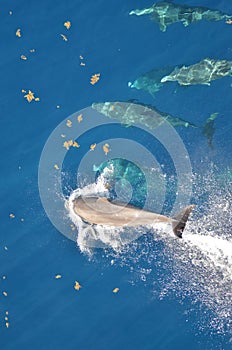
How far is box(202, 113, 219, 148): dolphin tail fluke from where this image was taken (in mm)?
13625

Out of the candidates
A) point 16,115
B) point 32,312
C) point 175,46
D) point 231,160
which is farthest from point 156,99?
point 32,312

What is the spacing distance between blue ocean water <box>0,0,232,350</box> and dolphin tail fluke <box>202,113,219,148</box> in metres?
0.13

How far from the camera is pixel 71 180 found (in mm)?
14086

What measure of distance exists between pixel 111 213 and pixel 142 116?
2.93 m

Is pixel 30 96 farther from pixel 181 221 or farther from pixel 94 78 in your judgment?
pixel 181 221

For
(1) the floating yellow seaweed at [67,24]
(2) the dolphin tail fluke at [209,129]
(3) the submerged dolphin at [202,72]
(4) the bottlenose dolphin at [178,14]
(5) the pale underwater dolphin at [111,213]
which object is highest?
(1) the floating yellow seaweed at [67,24]

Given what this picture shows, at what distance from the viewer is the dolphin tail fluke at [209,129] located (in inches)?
536

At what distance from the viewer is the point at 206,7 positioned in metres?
14.0

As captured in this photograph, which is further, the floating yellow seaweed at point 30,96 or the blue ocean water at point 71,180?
the floating yellow seaweed at point 30,96

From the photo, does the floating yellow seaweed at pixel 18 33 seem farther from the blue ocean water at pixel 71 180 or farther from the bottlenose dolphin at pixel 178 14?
the bottlenose dolphin at pixel 178 14

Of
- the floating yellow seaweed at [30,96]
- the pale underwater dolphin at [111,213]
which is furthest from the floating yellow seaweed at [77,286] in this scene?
the floating yellow seaweed at [30,96]

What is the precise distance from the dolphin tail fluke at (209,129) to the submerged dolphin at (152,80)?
1.66 meters

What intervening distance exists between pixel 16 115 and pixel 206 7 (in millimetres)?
6173

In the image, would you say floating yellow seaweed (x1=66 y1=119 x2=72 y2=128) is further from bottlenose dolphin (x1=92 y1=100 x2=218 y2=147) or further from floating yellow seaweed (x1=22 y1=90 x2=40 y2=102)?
floating yellow seaweed (x1=22 y1=90 x2=40 y2=102)
